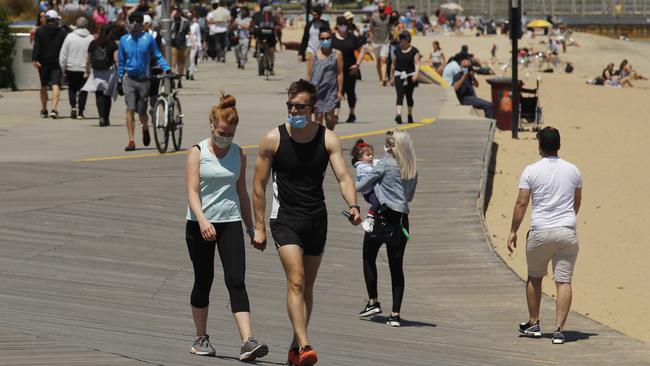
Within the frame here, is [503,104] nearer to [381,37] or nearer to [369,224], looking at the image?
[381,37]

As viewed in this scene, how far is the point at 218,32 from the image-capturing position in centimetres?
4250

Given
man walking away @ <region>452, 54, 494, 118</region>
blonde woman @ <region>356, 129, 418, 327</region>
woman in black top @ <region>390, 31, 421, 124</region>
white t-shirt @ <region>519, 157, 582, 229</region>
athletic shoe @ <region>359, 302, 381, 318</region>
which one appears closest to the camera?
white t-shirt @ <region>519, 157, 582, 229</region>

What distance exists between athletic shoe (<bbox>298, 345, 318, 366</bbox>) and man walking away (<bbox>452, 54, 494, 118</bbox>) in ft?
69.0

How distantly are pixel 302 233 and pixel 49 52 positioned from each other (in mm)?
17564

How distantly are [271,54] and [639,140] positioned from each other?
34.9 ft

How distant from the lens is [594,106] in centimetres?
3775

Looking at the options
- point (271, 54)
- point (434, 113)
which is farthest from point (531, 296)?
point (271, 54)

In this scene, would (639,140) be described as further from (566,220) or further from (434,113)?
(566,220)

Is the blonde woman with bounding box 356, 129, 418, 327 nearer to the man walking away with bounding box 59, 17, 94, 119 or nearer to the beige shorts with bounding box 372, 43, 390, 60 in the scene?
the man walking away with bounding box 59, 17, 94, 119

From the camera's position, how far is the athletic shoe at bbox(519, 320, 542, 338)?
1122 cm

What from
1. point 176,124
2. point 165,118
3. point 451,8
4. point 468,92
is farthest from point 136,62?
point 451,8

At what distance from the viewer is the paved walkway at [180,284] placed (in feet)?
30.5

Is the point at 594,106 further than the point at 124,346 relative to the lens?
Yes

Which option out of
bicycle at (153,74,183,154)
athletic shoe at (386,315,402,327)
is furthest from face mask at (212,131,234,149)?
bicycle at (153,74,183,154)
